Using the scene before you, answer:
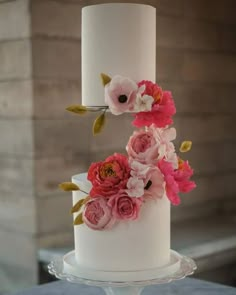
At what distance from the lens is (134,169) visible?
1223 mm

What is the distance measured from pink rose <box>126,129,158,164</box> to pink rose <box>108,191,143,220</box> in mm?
79

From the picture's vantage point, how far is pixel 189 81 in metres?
3.07

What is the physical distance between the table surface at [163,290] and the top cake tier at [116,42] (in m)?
0.74

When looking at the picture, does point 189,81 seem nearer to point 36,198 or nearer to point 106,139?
point 106,139

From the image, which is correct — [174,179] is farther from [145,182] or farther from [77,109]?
[77,109]

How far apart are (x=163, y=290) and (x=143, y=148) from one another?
2.39 feet

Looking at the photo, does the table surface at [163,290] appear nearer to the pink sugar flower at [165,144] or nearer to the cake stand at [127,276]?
the cake stand at [127,276]

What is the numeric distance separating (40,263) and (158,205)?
4.41 ft

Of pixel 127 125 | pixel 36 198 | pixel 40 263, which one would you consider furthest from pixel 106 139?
pixel 40 263

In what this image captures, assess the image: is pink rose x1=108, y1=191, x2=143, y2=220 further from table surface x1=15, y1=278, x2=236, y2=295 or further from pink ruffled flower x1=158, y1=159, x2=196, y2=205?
table surface x1=15, y1=278, x2=236, y2=295

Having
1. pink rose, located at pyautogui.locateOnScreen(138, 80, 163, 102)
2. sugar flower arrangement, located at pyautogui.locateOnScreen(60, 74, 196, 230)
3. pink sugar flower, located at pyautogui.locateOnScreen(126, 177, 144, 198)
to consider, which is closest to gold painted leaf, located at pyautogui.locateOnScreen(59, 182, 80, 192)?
sugar flower arrangement, located at pyautogui.locateOnScreen(60, 74, 196, 230)

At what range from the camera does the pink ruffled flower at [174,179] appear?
124cm

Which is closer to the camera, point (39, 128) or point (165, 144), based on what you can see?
point (165, 144)

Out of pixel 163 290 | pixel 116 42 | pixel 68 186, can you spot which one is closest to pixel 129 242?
pixel 68 186
